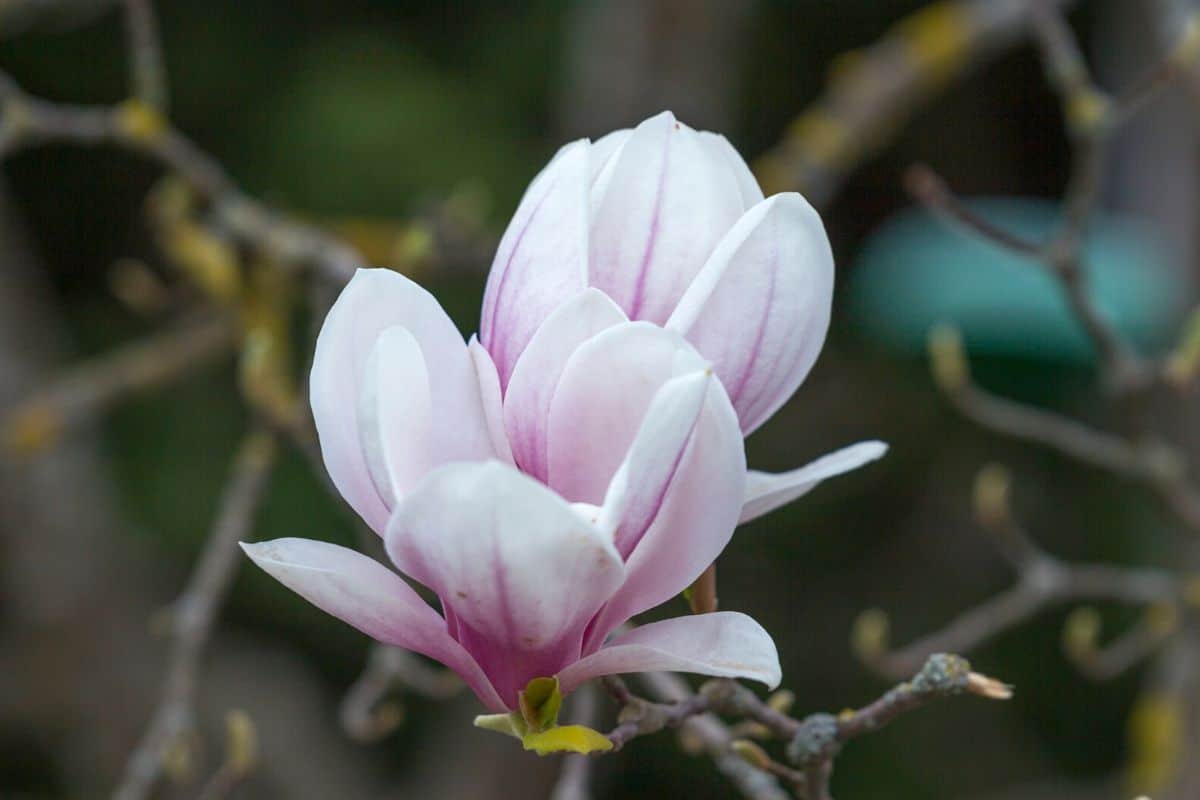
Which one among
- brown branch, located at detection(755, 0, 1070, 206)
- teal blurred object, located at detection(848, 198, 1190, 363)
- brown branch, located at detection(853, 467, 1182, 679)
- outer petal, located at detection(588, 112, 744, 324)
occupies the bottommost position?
outer petal, located at detection(588, 112, 744, 324)

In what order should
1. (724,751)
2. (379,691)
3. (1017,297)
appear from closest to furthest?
(724,751)
(379,691)
(1017,297)

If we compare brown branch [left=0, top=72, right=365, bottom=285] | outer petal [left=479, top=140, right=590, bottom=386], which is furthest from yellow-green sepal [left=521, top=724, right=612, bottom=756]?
brown branch [left=0, top=72, right=365, bottom=285]

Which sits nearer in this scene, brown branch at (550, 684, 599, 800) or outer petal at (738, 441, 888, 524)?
outer petal at (738, 441, 888, 524)

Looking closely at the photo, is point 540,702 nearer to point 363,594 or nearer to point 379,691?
point 363,594

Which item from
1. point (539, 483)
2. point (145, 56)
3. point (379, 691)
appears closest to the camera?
point (539, 483)

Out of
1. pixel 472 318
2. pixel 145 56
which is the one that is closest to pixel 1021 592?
pixel 145 56

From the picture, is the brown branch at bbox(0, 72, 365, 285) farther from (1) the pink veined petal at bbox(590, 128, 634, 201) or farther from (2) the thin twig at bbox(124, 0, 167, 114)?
(1) the pink veined petal at bbox(590, 128, 634, 201)

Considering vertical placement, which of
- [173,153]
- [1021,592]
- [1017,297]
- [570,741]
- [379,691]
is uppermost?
[1017,297]
